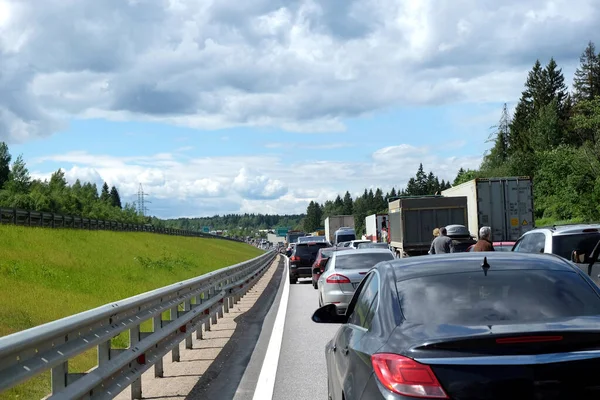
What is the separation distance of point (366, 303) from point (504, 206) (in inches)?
1064

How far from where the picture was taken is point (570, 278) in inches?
197

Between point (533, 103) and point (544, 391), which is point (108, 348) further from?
point (533, 103)

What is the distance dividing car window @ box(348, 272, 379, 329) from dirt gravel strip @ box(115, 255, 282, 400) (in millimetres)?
3190

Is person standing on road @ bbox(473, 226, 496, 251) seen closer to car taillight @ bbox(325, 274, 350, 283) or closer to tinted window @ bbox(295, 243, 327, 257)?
car taillight @ bbox(325, 274, 350, 283)

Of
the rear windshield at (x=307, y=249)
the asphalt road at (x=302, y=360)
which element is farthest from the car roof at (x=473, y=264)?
the rear windshield at (x=307, y=249)

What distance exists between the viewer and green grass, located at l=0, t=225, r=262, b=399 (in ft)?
49.2

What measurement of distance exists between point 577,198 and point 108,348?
38288mm

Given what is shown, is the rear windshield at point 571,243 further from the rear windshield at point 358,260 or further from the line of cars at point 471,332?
the line of cars at point 471,332

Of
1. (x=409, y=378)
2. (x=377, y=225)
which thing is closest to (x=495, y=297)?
(x=409, y=378)

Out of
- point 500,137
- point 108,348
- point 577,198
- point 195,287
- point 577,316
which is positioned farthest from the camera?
point 500,137

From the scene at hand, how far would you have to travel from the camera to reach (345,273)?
56.0 ft

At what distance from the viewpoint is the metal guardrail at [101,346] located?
500 centimetres

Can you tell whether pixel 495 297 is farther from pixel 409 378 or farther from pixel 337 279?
pixel 337 279

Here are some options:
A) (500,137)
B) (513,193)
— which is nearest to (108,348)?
(513,193)
